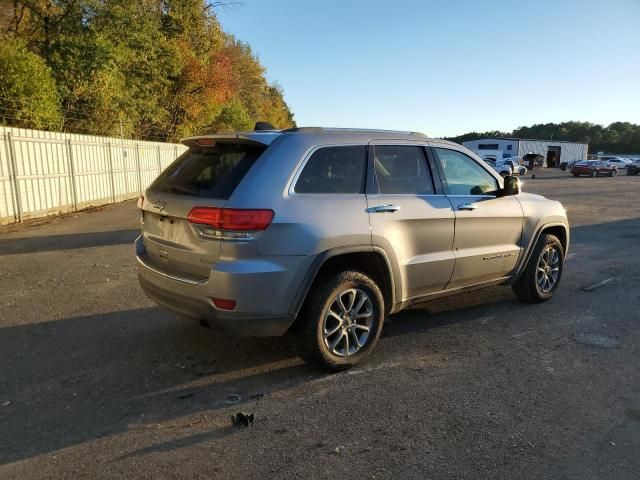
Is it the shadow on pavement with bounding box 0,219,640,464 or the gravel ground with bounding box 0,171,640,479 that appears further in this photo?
the shadow on pavement with bounding box 0,219,640,464

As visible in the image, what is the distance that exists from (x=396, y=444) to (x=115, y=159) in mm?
16616

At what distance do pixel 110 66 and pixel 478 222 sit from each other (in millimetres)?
20132

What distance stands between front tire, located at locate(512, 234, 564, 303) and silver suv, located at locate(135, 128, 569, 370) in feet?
3.11

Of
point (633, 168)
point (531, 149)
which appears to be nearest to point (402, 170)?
point (633, 168)

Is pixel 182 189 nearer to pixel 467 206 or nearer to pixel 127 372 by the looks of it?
pixel 127 372

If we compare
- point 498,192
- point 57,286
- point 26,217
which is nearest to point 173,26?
point 26,217

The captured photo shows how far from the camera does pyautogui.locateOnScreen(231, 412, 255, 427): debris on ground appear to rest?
10.5ft

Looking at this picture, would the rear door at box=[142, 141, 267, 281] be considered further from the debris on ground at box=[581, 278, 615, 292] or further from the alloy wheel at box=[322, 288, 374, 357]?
the debris on ground at box=[581, 278, 615, 292]

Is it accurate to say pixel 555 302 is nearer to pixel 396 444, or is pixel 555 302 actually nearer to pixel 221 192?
pixel 396 444

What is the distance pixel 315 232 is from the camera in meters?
3.58

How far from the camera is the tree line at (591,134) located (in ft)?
360

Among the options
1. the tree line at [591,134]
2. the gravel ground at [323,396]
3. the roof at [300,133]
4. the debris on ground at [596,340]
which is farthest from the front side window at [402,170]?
the tree line at [591,134]

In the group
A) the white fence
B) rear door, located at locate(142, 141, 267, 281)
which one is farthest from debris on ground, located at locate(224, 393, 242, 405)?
the white fence

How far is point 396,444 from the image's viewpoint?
2.99 m
